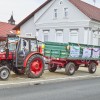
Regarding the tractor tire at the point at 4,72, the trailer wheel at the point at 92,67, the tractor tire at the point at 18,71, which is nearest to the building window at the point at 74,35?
the trailer wheel at the point at 92,67

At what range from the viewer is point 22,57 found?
17.6 m

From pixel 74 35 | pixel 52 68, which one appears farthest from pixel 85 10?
pixel 52 68

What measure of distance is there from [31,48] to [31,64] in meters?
0.91

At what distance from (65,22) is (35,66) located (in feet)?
80.1

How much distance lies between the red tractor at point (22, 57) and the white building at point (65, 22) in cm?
2178

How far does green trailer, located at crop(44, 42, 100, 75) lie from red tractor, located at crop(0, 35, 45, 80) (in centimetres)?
290

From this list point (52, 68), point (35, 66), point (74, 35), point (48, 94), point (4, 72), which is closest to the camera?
point (48, 94)

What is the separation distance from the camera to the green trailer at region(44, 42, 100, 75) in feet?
69.2

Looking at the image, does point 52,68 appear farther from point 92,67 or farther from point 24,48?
point 24,48

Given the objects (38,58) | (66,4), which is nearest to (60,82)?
(38,58)

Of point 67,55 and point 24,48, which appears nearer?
point 24,48

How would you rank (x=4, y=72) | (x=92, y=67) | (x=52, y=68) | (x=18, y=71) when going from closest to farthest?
1. (x=4, y=72)
2. (x=18, y=71)
3. (x=52, y=68)
4. (x=92, y=67)

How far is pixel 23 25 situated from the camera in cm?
4781

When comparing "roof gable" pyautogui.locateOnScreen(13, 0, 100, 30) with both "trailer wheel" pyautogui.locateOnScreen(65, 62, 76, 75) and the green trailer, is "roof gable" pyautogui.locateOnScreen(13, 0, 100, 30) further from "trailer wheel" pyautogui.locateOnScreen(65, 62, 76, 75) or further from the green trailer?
"trailer wheel" pyautogui.locateOnScreen(65, 62, 76, 75)
